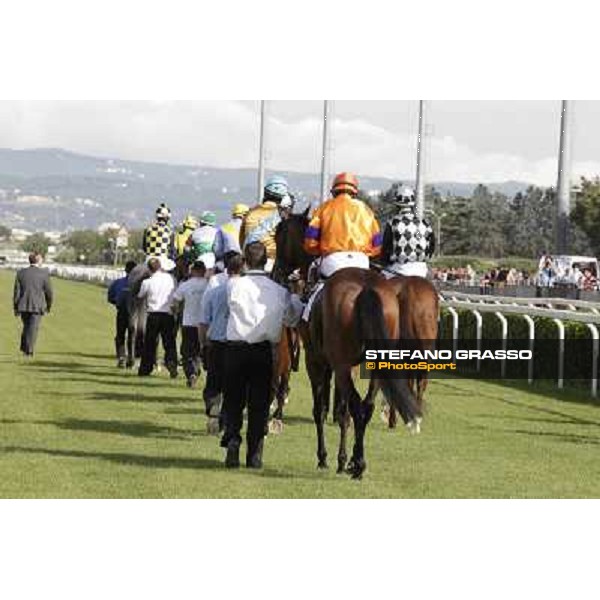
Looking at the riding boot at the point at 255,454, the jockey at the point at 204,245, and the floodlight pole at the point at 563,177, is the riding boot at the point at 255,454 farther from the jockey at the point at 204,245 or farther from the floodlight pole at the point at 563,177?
the floodlight pole at the point at 563,177

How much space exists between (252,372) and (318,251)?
992mm

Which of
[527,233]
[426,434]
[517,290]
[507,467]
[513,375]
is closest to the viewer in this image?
[507,467]

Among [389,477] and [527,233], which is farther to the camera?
[527,233]

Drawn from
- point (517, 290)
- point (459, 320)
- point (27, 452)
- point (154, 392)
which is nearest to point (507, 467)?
point (27, 452)

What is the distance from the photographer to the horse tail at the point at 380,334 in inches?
384

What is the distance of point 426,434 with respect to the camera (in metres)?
13.5

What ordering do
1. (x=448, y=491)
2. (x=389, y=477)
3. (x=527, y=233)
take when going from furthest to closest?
(x=527, y=233) < (x=389, y=477) < (x=448, y=491)

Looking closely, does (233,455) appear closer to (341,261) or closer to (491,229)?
(341,261)

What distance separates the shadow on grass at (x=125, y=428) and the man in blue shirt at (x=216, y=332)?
254 millimetres

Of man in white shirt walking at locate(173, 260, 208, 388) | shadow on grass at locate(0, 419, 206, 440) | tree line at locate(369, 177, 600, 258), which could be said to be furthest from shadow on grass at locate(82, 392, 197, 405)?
tree line at locate(369, 177, 600, 258)

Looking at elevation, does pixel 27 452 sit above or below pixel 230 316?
below

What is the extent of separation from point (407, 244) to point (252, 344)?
3340 millimetres

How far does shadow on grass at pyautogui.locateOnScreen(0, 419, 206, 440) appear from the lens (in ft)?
42.1

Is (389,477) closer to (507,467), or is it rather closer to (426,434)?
(507,467)
